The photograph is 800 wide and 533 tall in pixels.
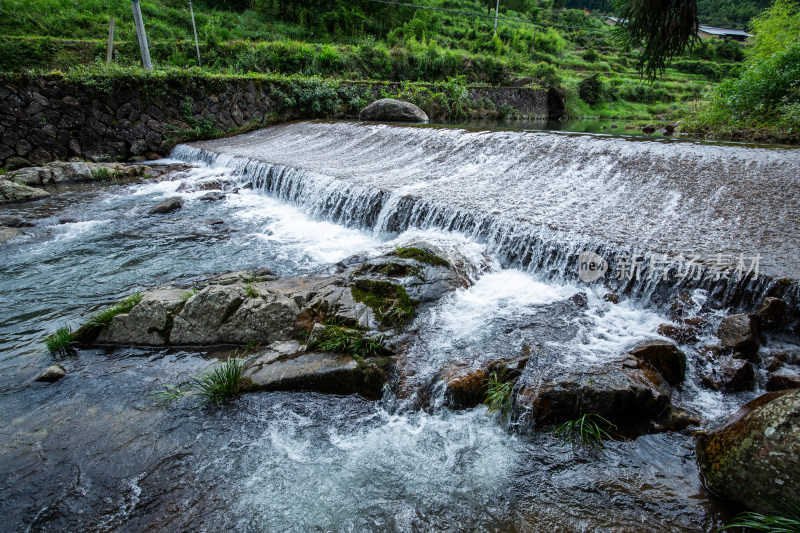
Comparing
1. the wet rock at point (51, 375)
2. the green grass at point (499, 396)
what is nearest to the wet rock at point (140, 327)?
the wet rock at point (51, 375)

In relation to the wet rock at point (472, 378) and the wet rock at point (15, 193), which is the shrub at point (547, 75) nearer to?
the wet rock at point (15, 193)

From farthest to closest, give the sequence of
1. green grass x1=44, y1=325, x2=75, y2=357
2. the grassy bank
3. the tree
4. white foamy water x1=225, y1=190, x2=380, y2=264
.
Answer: the grassy bank, white foamy water x1=225, y1=190, x2=380, y2=264, green grass x1=44, y1=325, x2=75, y2=357, the tree

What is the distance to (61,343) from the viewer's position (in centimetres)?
429

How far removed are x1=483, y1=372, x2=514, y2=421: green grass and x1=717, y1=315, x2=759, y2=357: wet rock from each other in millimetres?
2230

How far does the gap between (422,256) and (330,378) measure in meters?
2.28

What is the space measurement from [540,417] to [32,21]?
31.1 meters

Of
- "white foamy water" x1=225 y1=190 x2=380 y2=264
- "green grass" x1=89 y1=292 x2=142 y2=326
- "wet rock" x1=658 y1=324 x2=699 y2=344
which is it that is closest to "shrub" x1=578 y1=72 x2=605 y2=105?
"white foamy water" x1=225 y1=190 x2=380 y2=264

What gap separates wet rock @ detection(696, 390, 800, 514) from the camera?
2.23m

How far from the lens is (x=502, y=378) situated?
12.0 ft

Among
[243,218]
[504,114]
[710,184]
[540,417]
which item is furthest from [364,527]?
[504,114]

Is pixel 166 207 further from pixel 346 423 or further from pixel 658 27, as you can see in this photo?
pixel 658 27

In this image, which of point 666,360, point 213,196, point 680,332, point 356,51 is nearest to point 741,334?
point 680,332

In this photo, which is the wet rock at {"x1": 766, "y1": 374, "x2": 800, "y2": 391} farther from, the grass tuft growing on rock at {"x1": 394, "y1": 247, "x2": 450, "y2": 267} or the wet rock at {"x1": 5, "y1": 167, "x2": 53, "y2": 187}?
the wet rock at {"x1": 5, "y1": 167, "x2": 53, "y2": 187}

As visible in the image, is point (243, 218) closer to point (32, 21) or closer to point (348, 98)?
point (348, 98)
